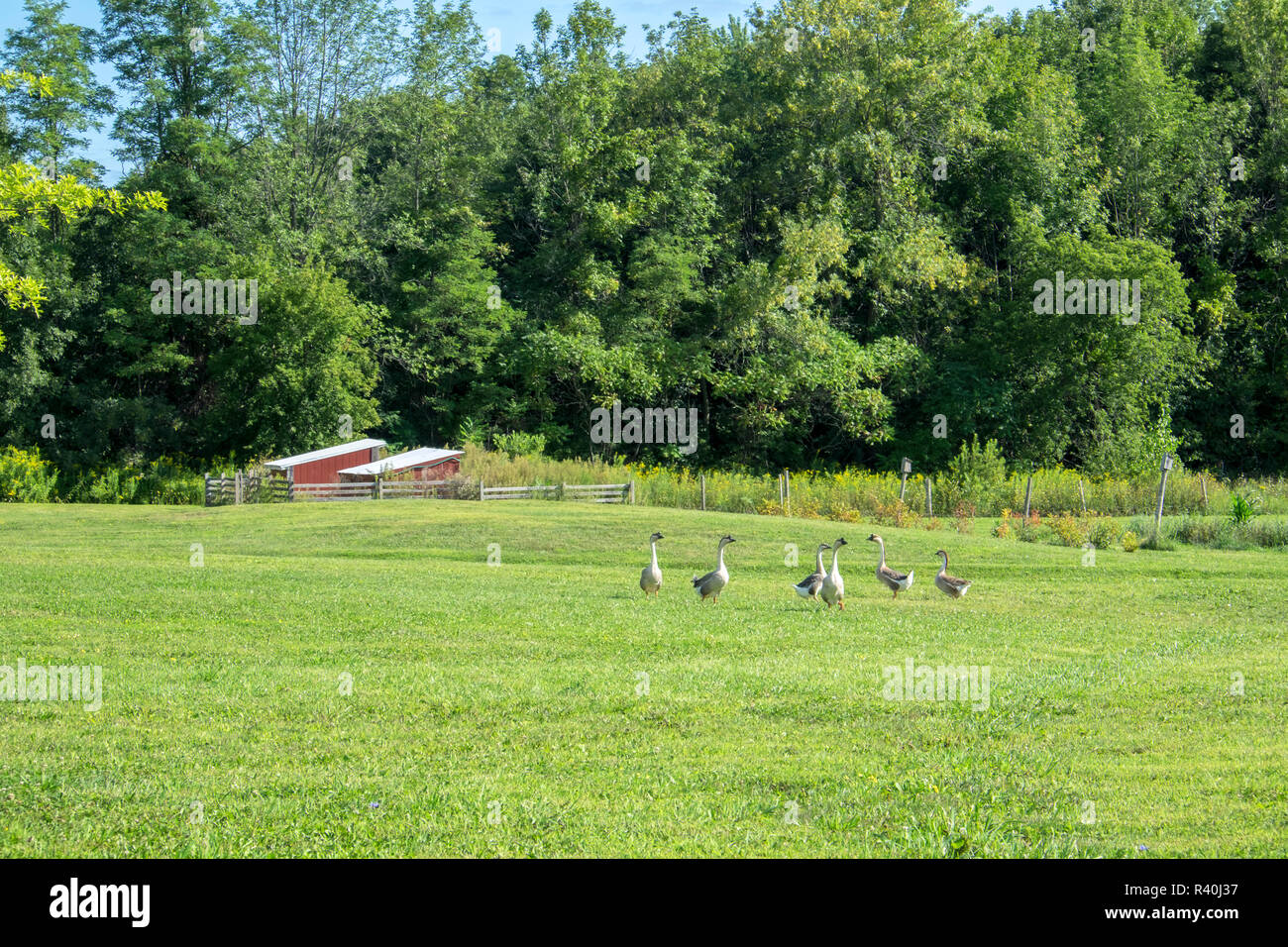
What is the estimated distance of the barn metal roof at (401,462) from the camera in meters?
43.2

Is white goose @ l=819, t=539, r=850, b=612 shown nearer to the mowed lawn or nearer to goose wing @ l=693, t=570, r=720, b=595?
the mowed lawn

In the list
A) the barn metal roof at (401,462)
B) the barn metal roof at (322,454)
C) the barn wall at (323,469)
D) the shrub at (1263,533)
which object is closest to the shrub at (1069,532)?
the shrub at (1263,533)

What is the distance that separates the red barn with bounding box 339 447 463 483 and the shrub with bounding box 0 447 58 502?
12562 millimetres

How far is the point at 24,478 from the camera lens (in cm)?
4734

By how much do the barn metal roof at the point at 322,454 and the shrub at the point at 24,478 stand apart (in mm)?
9081

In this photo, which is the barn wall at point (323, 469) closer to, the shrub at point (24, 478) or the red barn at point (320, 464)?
the red barn at point (320, 464)

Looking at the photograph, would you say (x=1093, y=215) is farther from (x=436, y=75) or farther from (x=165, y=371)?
(x=165, y=371)

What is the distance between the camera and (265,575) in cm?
2116

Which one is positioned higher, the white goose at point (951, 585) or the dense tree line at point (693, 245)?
the dense tree line at point (693, 245)

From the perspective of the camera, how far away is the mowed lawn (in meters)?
7.04

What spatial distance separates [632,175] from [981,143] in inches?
628

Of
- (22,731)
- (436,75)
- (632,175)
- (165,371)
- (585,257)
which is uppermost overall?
(436,75)

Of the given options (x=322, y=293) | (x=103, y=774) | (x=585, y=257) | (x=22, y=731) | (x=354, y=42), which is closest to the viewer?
(x=103, y=774)

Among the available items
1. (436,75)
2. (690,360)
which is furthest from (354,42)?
(690,360)
